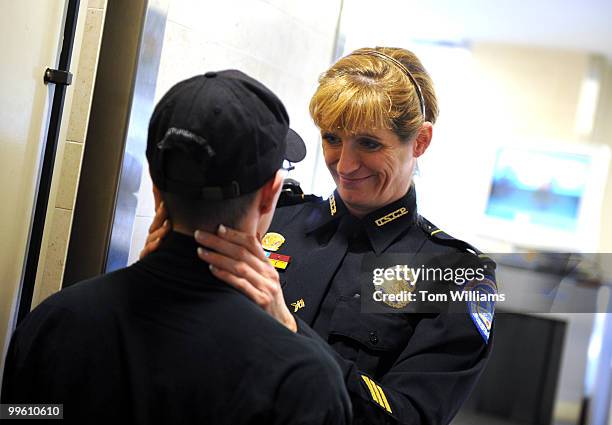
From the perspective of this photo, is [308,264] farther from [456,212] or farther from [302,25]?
[456,212]

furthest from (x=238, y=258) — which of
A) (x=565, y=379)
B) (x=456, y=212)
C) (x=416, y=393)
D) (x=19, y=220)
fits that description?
(x=456, y=212)

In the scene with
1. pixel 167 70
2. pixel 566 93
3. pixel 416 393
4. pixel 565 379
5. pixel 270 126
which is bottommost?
pixel 565 379

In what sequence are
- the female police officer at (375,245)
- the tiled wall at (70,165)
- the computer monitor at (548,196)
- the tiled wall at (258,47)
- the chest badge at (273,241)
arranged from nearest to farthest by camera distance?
the female police officer at (375,245), the chest badge at (273,241), the tiled wall at (70,165), the tiled wall at (258,47), the computer monitor at (548,196)

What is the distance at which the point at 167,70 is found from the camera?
1.82 meters

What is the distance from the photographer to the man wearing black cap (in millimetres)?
746

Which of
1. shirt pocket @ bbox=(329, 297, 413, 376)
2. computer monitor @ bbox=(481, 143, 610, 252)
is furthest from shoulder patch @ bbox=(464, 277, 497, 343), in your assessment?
computer monitor @ bbox=(481, 143, 610, 252)

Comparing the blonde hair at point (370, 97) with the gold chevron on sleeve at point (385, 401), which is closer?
the gold chevron on sleeve at point (385, 401)

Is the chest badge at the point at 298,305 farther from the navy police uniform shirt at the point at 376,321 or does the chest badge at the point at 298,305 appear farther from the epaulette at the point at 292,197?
the epaulette at the point at 292,197

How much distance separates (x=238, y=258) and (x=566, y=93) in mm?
6736

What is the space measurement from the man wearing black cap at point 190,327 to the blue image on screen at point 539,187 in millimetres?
6172

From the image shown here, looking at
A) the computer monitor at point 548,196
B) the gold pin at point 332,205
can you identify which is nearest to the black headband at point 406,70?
the gold pin at point 332,205

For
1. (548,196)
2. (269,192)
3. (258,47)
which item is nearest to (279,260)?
(269,192)

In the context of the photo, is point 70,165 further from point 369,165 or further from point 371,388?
point 371,388

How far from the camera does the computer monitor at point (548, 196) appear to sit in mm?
6426
